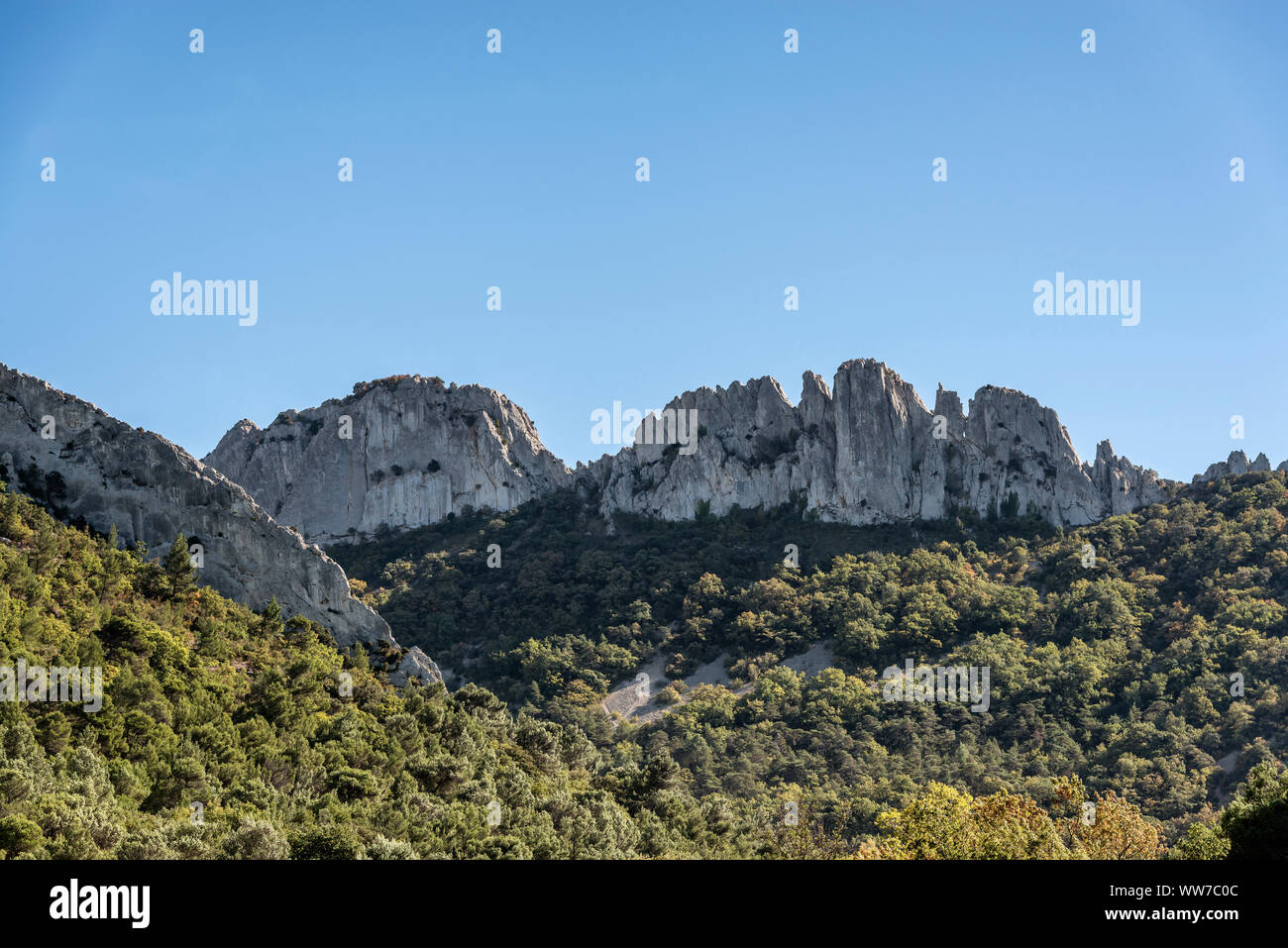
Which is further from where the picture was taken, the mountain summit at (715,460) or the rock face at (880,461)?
the mountain summit at (715,460)

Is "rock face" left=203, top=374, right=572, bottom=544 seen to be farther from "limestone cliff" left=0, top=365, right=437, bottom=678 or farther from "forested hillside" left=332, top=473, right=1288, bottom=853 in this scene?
"limestone cliff" left=0, top=365, right=437, bottom=678

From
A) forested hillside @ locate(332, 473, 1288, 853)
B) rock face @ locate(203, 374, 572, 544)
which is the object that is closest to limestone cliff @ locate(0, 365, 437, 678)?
forested hillside @ locate(332, 473, 1288, 853)

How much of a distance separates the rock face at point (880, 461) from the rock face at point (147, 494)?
283ft

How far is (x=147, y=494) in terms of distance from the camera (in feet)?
182

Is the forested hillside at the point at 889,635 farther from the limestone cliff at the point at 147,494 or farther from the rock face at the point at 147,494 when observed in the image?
the limestone cliff at the point at 147,494

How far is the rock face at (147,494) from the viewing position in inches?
2137

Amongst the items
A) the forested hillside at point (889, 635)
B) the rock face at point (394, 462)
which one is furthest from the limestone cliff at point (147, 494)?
the rock face at point (394, 462)

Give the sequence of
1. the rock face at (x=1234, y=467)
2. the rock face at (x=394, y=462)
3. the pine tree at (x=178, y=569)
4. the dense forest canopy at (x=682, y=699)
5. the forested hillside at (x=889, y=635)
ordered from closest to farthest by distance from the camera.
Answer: the dense forest canopy at (x=682, y=699) < the pine tree at (x=178, y=569) < the forested hillside at (x=889, y=635) < the rock face at (x=1234, y=467) < the rock face at (x=394, y=462)

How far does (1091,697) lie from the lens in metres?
93.3

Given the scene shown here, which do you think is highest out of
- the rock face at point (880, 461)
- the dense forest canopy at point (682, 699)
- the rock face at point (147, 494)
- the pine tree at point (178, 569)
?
the rock face at point (880, 461)
